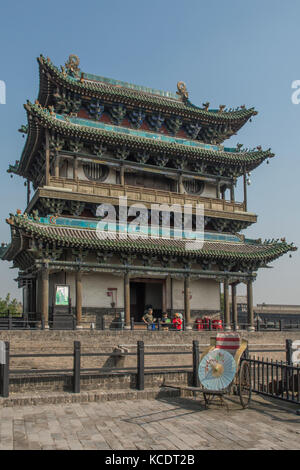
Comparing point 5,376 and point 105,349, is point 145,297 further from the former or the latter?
point 5,376

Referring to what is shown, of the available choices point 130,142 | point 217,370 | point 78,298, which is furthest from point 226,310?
point 217,370

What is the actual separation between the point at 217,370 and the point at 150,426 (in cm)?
209

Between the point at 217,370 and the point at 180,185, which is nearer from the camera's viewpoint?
the point at 217,370

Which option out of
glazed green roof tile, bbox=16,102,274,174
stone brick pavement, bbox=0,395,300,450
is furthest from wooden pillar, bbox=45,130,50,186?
stone brick pavement, bbox=0,395,300,450

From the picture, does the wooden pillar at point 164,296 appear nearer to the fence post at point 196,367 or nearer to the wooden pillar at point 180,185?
the wooden pillar at point 180,185

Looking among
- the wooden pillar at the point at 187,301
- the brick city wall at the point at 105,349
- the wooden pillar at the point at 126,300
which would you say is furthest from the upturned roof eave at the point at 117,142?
the brick city wall at the point at 105,349

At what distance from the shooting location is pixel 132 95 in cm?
2653

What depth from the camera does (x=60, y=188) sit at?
76.5ft

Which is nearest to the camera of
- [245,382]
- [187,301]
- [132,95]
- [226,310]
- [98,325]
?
[245,382]

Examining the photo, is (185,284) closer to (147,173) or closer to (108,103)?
(147,173)

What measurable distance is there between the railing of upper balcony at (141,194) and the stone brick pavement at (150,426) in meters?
15.0

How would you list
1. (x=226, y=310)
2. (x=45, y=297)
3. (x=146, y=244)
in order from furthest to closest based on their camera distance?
(x=226, y=310) → (x=146, y=244) → (x=45, y=297)

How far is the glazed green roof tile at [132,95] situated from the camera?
24.7 metres

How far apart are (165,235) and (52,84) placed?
33.5 feet
